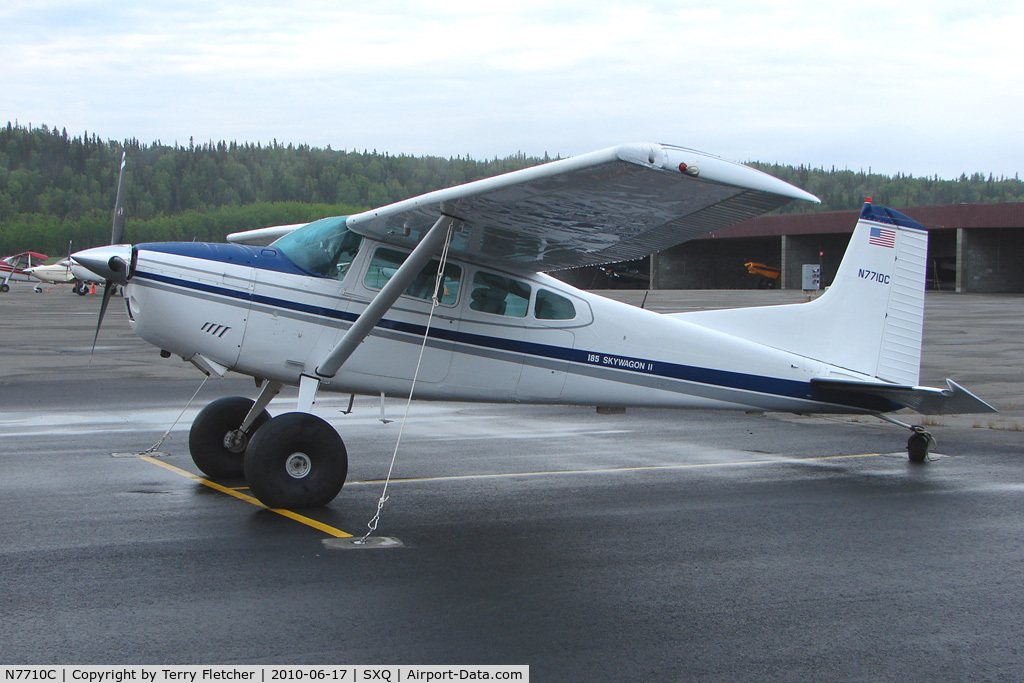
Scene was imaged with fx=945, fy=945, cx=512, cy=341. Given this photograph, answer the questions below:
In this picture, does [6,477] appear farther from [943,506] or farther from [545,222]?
[943,506]

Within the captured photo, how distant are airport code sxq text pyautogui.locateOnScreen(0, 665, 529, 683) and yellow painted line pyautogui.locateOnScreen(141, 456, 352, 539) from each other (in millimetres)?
2564

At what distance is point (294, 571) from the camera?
19.3 ft

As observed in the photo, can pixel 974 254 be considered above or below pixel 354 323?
above

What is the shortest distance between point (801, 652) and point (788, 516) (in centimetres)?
328

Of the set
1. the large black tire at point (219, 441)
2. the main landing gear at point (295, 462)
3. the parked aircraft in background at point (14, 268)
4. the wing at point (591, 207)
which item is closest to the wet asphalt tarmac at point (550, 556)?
the main landing gear at point (295, 462)

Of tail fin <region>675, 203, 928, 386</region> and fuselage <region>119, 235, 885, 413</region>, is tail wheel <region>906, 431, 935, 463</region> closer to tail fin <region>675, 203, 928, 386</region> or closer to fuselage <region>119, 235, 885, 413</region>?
tail fin <region>675, 203, 928, 386</region>

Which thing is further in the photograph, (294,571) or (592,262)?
(592,262)

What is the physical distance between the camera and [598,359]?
8.98 meters

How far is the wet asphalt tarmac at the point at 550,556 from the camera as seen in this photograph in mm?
4594

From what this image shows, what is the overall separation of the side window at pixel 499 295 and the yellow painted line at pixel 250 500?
2445 mm

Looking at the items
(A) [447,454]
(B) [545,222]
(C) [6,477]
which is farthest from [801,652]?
(C) [6,477]

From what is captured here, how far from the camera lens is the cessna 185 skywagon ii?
7.09 m

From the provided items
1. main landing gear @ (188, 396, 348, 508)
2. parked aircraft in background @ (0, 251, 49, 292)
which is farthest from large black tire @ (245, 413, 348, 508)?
parked aircraft in background @ (0, 251, 49, 292)

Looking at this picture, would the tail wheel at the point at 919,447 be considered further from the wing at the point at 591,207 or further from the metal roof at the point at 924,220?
the metal roof at the point at 924,220
